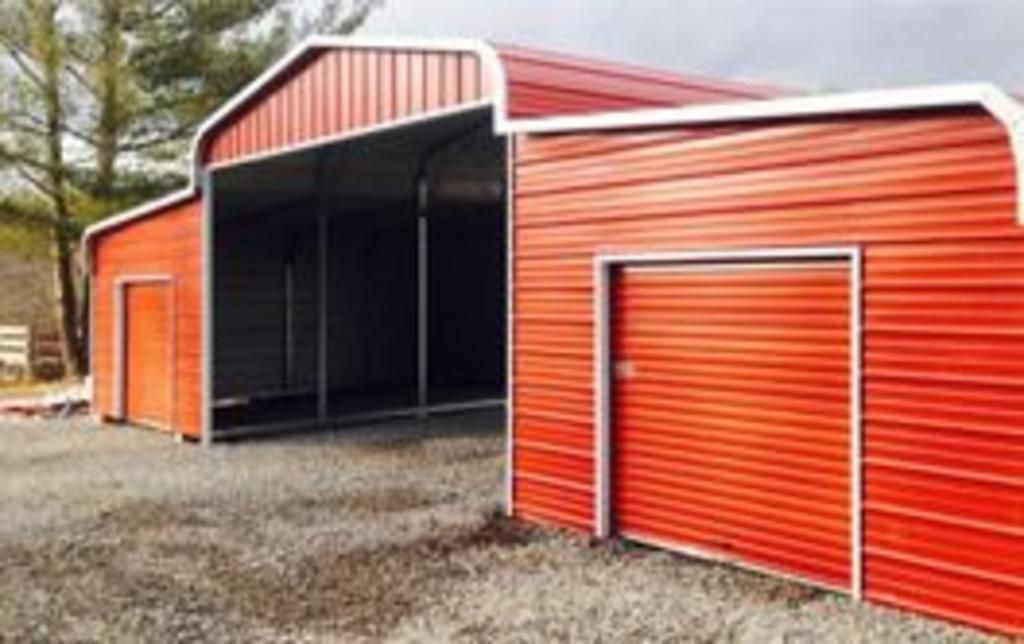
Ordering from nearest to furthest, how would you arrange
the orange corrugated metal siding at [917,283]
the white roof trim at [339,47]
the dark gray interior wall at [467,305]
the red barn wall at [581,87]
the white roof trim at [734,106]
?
1. the white roof trim at [734,106]
2. the orange corrugated metal siding at [917,283]
3. the white roof trim at [339,47]
4. the red barn wall at [581,87]
5. the dark gray interior wall at [467,305]

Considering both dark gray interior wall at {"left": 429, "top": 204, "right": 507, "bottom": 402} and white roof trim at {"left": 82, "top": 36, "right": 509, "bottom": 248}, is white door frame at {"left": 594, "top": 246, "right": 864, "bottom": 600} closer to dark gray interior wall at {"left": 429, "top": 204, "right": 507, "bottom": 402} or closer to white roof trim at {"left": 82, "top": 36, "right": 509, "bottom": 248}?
white roof trim at {"left": 82, "top": 36, "right": 509, "bottom": 248}

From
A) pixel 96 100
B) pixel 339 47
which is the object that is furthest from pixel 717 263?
pixel 96 100

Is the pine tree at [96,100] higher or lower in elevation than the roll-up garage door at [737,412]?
higher

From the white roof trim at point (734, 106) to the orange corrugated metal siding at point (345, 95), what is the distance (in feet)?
0.35

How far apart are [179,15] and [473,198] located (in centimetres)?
986

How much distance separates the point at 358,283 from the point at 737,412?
14.3 metres

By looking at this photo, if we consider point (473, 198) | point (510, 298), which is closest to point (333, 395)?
point (473, 198)

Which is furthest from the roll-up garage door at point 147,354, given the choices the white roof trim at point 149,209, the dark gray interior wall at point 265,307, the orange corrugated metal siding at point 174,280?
the dark gray interior wall at point 265,307

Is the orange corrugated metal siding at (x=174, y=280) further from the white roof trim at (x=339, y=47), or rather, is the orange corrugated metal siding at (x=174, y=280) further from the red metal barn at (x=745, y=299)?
the red metal barn at (x=745, y=299)

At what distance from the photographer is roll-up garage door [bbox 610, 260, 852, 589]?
8234 mm

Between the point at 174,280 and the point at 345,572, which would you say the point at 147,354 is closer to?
the point at 174,280

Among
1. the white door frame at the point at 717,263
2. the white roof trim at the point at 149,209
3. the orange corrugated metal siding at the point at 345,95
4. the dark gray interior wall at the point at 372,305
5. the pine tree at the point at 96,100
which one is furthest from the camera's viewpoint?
the pine tree at the point at 96,100

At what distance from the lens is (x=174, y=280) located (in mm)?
16375

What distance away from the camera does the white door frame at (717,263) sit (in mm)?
7926
